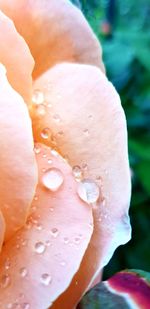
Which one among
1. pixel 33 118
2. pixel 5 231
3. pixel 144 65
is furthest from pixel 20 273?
Answer: pixel 144 65

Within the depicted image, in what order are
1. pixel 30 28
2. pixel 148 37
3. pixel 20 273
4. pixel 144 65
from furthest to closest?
1. pixel 148 37
2. pixel 144 65
3. pixel 30 28
4. pixel 20 273

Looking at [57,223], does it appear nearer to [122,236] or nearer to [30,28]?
[122,236]

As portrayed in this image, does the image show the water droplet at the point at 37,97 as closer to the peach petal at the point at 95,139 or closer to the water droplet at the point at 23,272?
the peach petal at the point at 95,139

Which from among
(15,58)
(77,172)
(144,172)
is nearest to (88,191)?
Result: (77,172)

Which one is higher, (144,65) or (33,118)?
(33,118)

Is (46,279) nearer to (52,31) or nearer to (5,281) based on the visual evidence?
(5,281)
